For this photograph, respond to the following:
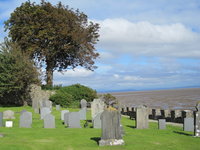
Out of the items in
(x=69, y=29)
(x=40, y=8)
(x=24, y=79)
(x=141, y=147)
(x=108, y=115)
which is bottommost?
(x=141, y=147)

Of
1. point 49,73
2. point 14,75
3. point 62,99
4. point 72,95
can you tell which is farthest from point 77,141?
point 49,73

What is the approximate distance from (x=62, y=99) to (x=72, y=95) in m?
2.84

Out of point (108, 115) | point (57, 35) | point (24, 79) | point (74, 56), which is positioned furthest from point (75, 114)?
point (74, 56)

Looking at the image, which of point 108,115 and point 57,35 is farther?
point 57,35

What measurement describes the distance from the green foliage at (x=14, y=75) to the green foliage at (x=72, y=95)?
11.9 feet

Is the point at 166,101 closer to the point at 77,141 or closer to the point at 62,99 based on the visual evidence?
the point at 62,99

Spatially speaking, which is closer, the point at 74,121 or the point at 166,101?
the point at 74,121

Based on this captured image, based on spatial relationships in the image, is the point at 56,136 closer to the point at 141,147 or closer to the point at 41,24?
the point at 141,147

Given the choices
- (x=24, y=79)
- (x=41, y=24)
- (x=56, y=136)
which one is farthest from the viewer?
(x=41, y=24)

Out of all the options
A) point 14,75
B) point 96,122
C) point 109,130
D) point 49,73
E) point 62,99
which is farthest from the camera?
point 49,73

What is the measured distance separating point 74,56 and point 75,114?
27.3m

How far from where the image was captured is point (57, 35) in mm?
40719

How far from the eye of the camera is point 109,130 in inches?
504

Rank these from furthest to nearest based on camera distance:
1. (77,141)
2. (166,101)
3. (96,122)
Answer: (166,101) → (96,122) → (77,141)
